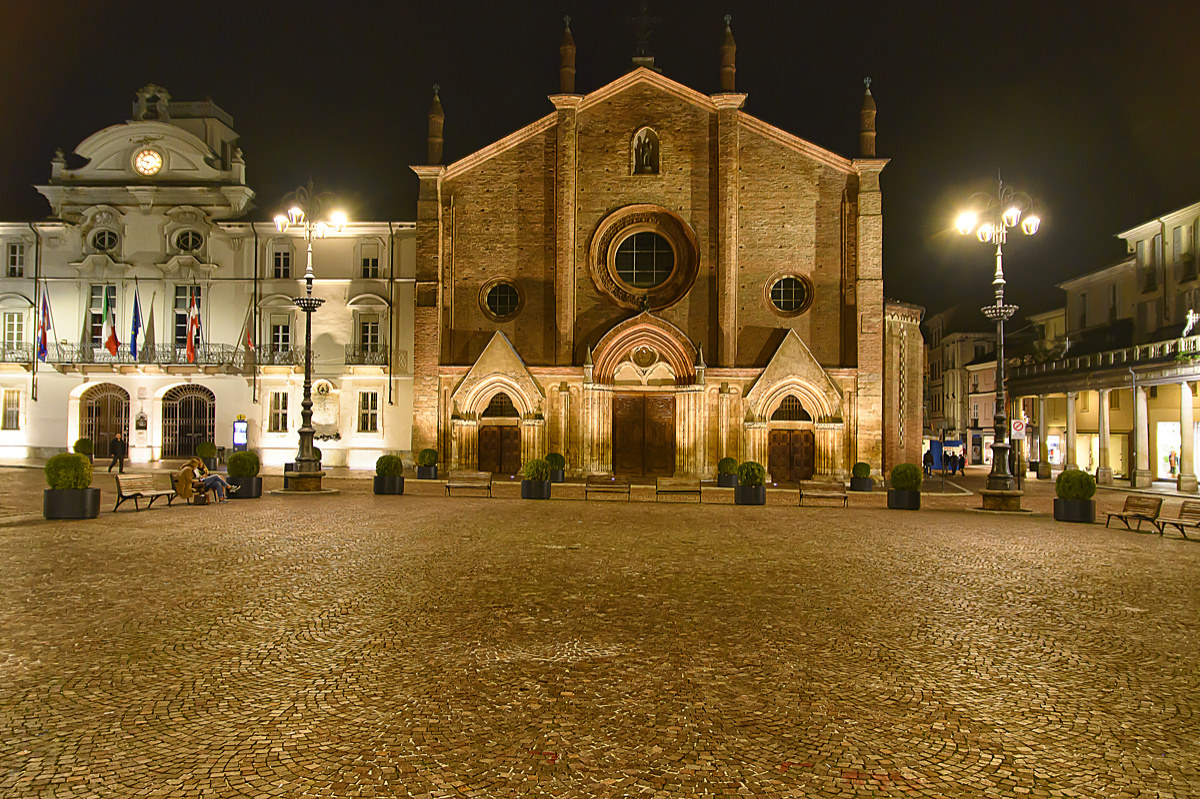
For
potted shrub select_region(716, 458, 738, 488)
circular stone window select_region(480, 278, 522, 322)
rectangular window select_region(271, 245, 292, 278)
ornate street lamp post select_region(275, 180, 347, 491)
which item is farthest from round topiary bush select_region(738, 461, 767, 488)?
rectangular window select_region(271, 245, 292, 278)

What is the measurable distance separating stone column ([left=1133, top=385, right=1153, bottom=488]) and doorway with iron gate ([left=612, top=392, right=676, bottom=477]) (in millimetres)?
20845

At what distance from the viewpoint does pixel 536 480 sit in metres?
21.6

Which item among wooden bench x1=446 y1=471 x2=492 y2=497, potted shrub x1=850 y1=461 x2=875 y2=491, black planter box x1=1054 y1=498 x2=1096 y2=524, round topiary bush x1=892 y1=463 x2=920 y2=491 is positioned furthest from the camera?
potted shrub x1=850 y1=461 x2=875 y2=491

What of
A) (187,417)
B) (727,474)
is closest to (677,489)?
(727,474)

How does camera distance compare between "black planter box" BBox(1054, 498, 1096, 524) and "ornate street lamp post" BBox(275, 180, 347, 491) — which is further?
"ornate street lamp post" BBox(275, 180, 347, 491)

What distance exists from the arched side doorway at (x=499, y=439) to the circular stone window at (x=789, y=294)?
11.4m

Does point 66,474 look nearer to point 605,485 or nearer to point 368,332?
point 605,485

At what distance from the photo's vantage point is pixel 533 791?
4.34 meters

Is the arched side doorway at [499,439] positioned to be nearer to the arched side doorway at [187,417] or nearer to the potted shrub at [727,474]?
the potted shrub at [727,474]

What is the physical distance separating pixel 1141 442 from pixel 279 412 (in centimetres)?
3939

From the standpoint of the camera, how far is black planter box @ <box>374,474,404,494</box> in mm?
22312

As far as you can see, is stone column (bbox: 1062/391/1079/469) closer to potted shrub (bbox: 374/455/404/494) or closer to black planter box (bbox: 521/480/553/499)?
black planter box (bbox: 521/480/553/499)

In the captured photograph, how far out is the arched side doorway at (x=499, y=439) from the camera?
2969 cm

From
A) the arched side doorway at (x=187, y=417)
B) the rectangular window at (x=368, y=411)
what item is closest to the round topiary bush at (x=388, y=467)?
the rectangular window at (x=368, y=411)
